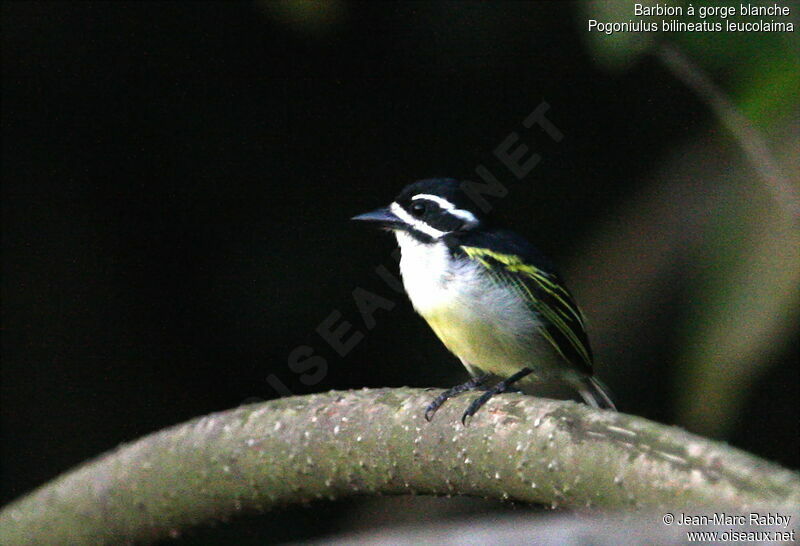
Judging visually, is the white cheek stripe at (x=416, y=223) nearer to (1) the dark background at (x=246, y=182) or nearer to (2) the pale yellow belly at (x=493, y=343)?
(2) the pale yellow belly at (x=493, y=343)

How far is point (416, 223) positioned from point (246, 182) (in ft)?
4.45

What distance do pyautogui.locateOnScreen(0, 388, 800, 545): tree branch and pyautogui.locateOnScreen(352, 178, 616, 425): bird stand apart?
0.52 meters

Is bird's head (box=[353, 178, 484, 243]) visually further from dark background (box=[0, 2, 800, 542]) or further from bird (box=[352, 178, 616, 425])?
dark background (box=[0, 2, 800, 542])

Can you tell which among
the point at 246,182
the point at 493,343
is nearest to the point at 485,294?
the point at 493,343

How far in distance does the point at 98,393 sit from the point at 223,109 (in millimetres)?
1158

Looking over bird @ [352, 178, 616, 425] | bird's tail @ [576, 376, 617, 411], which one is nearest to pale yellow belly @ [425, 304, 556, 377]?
bird @ [352, 178, 616, 425]

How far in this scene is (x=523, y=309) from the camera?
275 centimetres

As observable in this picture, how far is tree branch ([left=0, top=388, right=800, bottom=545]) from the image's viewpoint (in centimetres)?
147

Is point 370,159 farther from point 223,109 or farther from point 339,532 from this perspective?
point 339,532

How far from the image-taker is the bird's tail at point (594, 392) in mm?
2898

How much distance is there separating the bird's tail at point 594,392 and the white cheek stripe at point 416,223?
55cm

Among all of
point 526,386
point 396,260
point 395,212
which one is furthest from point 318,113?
point 526,386

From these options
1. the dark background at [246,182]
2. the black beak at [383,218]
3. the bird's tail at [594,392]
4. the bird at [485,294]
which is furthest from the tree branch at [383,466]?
the dark background at [246,182]

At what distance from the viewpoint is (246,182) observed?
4086mm
